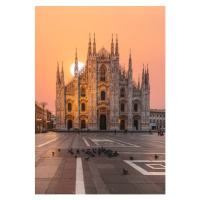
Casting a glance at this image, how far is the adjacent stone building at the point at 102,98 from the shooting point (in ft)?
160

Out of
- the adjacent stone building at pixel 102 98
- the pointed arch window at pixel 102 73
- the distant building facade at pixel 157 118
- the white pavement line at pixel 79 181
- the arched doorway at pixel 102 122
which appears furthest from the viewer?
the distant building facade at pixel 157 118

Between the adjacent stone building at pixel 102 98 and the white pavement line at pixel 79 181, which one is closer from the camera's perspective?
the white pavement line at pixel 79 181

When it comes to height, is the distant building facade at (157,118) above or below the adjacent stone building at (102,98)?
below

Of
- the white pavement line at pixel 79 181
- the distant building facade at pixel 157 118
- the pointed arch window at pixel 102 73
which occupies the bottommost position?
the distant building facade at pixel 157 118

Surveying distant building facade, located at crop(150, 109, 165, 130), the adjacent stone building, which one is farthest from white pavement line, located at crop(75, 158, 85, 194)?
distant building facade, located at crop(150, 109, 165, 130)

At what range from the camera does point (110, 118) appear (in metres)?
48.9

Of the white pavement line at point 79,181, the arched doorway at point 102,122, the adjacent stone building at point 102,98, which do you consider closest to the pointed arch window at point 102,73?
the adjacent stone building at point 102,98

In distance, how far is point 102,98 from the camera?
50.0 m

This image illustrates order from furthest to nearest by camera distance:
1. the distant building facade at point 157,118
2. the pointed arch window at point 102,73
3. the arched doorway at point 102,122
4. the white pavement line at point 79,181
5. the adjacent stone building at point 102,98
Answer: the distant building facade at point 157,118
the pointed arch window at point 102,73
the arched doorway at point 102,122
the adjacent stone building at point 102,98
the white pavement line at point 79,181

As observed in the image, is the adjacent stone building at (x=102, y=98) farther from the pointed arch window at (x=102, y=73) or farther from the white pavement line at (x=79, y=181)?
the white pavement line at (x=79, y=181)
